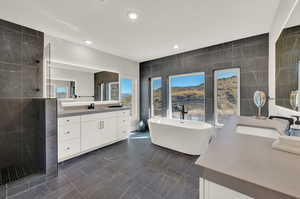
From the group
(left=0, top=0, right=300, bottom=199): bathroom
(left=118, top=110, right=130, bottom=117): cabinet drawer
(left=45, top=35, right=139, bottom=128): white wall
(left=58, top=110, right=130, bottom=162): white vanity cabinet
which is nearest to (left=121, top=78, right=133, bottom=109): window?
(left=45, top=35, right=139, bottom=128): white wall

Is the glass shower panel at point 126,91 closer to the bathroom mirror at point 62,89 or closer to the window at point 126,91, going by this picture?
the window at point 126,91

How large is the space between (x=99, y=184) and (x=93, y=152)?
43.6 inches

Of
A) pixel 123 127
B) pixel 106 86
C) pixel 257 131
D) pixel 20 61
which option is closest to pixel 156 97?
pixel 123 127

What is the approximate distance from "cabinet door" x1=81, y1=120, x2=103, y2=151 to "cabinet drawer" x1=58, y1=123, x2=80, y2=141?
0.12 metres

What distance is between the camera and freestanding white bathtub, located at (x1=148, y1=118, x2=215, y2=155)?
2561mm

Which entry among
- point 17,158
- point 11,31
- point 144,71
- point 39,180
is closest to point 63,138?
point 39,180

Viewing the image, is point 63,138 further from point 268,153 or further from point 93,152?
point 268,153

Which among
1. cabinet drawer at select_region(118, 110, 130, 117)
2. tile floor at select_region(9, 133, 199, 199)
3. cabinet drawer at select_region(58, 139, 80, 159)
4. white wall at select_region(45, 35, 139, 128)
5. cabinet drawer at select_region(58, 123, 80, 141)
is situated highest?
white wall at select_region(45, 35, 139, 128)

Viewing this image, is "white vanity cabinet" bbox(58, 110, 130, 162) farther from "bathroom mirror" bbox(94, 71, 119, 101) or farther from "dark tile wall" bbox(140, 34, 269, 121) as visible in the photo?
"dark tile wall" bbox(140, 34, 269, 121)

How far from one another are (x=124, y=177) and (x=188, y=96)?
270cm

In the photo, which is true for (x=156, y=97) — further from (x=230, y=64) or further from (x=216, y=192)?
(x=216, y=192)

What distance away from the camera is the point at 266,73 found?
254cm

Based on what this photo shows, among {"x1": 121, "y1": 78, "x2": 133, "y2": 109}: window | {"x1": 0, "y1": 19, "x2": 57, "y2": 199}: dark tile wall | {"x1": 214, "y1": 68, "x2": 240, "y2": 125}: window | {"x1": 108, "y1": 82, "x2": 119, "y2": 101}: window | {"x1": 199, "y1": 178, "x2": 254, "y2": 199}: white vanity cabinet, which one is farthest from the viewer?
{"x1": 121, "y1": 78, "x2": 133, "y2": 109}: window

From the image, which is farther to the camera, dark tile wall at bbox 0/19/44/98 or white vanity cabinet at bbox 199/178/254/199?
dark tile wall at bbox 0/19/44/98
